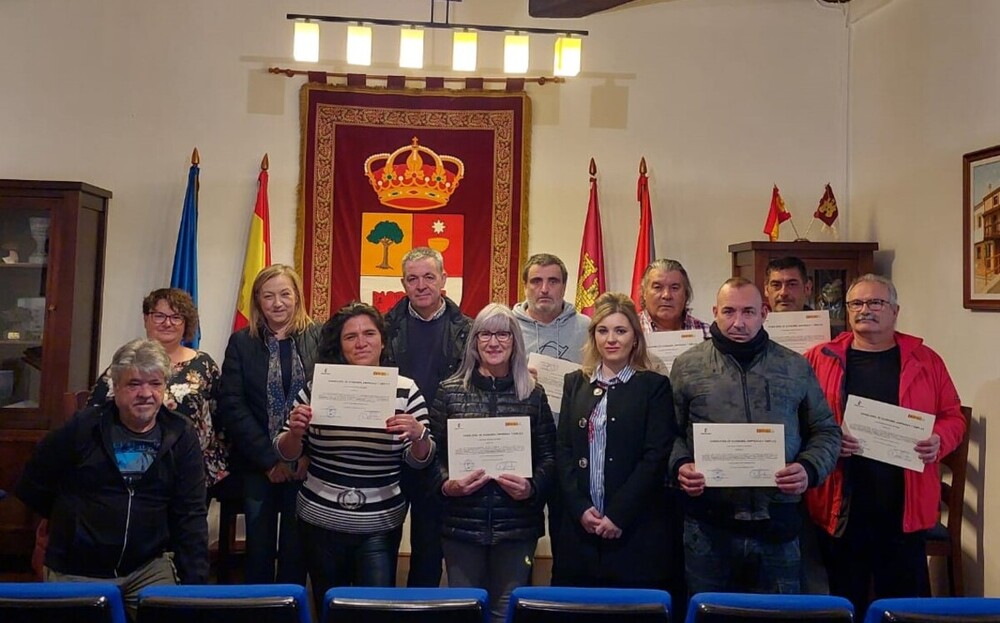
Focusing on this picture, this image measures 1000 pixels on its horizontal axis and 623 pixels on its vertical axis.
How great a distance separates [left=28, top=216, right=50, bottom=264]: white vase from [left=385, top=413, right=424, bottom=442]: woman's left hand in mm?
2921

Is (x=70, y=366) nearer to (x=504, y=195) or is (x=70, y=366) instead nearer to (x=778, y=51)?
(x=504, y=195)

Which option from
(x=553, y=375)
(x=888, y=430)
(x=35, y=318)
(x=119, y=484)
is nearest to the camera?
(x=119, y=484)

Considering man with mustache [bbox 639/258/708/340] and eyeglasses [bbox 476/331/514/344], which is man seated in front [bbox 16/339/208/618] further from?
man with mustache [bbox 639/258/708/340]

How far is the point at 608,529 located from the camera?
2330mm

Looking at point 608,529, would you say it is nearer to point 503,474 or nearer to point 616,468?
point 616,468

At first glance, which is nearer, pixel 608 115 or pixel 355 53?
pixel 355 53

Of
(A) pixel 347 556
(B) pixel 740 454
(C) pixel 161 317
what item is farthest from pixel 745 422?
(C) pixel 161 317

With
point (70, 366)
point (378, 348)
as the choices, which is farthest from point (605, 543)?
point (70, 366)

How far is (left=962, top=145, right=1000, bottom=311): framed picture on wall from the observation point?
344cm

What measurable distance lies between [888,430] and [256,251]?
3511 mm

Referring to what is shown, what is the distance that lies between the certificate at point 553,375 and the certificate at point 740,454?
25.0 inches

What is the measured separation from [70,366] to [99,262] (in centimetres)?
69

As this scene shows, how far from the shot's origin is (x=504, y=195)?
473 cm

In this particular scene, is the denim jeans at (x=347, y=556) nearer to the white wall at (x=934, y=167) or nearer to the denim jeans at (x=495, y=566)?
the denim jeans at (x=495, y=566)
